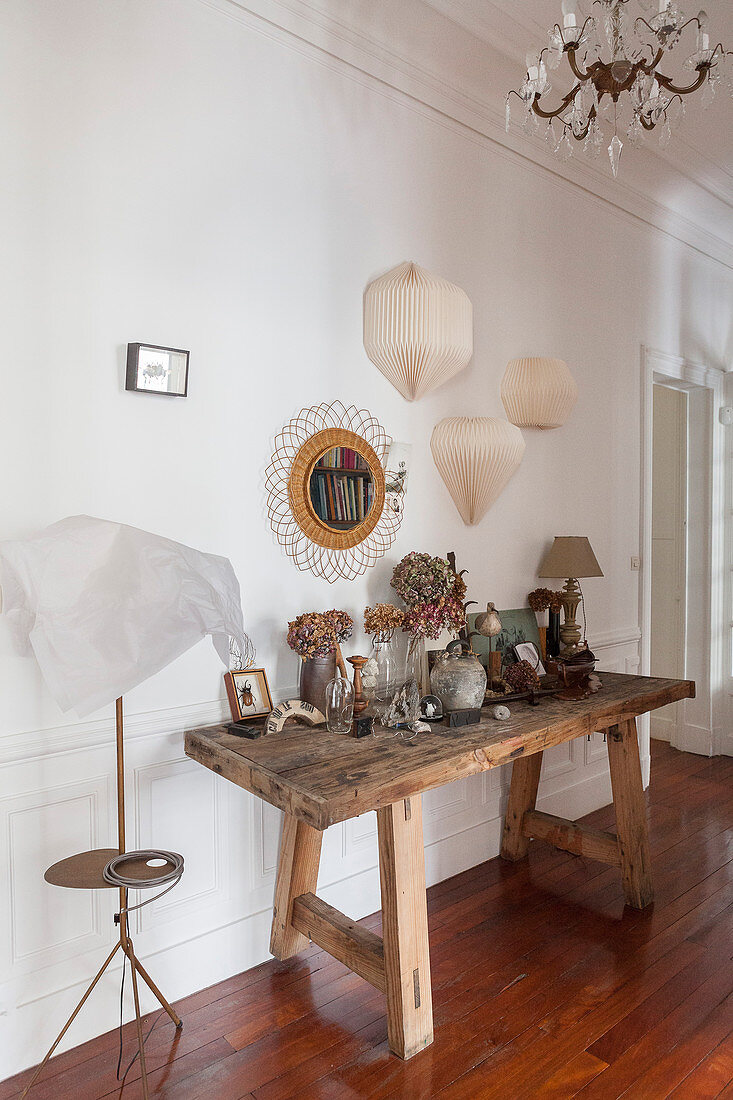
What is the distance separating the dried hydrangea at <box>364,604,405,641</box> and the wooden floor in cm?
103

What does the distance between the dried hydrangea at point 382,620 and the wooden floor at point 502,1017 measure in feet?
3.39

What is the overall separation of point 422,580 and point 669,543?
287 cm

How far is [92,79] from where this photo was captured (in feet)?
6.78

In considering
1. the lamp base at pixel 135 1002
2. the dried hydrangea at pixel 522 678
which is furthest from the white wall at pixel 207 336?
the dried hydrangea at pixel 522 678

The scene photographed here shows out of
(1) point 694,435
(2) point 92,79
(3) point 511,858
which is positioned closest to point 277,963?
(3) point 511,858

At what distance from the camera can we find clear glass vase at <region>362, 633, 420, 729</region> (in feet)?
7.73

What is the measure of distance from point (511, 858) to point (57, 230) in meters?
2.83

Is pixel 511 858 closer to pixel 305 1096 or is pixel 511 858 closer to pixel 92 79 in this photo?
pixel 305 1096

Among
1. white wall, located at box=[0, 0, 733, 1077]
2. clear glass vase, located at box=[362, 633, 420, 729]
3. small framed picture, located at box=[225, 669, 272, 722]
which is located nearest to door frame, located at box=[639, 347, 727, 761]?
white wall, located at box=[0, 0, 733, 1077]

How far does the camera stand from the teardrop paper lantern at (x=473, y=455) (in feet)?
9.65

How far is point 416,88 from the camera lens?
2857 mm

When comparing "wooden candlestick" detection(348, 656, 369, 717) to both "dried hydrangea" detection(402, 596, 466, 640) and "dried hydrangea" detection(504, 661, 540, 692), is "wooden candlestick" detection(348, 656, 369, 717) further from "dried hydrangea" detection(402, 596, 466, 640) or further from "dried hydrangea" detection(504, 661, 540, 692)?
"dried hydrangea" detection(504, 661, 540, 692)

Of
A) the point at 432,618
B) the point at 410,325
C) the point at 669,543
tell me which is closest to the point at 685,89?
the point at 410,325

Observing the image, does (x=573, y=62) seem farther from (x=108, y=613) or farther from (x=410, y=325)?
(x=108, y=613)
